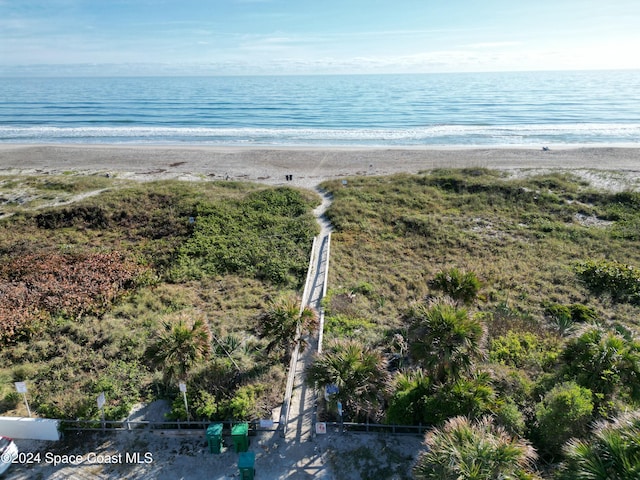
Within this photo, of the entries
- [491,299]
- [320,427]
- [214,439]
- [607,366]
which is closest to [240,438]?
[214,439]

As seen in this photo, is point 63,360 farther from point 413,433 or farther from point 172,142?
point 172,142

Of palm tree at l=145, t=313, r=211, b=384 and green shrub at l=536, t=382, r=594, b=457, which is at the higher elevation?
palm tree at l=145, t=313, r=211, b=384

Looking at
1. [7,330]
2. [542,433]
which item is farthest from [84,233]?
[542,433]

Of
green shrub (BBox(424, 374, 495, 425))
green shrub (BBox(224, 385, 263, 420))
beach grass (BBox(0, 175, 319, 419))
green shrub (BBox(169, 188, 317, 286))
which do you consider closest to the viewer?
green shrub (BBox(424, 374, 495, 425))

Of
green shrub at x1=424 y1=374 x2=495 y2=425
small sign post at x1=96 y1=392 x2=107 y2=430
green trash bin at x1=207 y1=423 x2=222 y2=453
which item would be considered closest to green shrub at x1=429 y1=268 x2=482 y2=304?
green shrub at x1=424 y1=374 x2=495 y2=425

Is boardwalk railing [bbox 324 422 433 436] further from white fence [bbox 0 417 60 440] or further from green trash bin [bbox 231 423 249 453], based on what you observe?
white fence [bbox 0 417 60 440]

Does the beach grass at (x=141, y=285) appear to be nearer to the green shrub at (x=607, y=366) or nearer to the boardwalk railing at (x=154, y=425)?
the boardwalk railing at (x=154, y=425)
